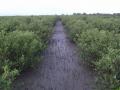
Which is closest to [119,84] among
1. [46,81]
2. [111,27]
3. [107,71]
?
[107,71]

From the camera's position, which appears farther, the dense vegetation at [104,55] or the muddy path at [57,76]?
the muddy path at [57,76]

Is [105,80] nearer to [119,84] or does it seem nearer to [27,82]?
[119,84]

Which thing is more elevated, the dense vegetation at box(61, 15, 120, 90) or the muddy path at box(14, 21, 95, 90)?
the dense vegetation at box(61, 15, 120, 90)

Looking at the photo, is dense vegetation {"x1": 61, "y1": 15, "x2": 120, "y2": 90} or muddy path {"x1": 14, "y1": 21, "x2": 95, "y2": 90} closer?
dense vegetation {"x1": 61, "y1": 15, "x2": 120, "y2": 90}

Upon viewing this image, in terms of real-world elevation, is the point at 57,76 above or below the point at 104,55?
below

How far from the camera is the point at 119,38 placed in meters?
11.8

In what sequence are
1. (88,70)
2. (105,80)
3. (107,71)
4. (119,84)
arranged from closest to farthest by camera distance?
(119,84) → (105,80) → (107,71) → (88,70)

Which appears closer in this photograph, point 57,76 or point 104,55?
point 104,55

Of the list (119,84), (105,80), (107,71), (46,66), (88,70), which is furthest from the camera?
(46,66)

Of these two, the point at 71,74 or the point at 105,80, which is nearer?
the point at 105,80

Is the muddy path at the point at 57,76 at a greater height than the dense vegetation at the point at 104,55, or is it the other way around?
the dense vegetation at the point at 104,55

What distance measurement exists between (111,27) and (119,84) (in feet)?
45.7

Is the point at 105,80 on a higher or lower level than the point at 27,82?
higher

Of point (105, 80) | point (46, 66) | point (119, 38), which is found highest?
point (119, 38)
